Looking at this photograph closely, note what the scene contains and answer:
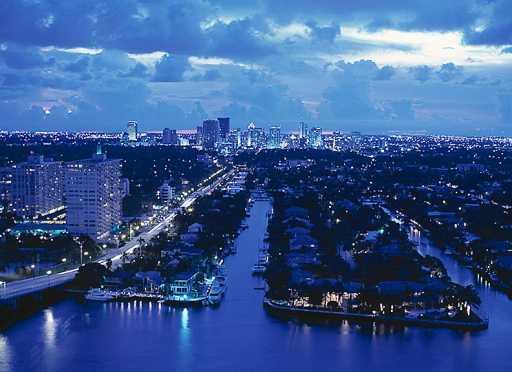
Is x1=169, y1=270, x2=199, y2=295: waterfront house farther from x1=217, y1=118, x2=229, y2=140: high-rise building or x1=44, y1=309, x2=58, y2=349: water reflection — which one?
x1=217, y1=118, x2=229, y2=140: high-rise building

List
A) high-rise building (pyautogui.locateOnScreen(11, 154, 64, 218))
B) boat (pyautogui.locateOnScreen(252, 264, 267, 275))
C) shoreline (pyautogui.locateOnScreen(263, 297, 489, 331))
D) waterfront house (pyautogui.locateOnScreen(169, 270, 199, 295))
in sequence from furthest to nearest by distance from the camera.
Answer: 1. high-rise building (pyautogui.locateOnScreen(11, 154, 64, 218))
2. boat (pyautogui.locateOnScreen(252, 264, 267, 275))
3. waterfront house (pyautogui.locateOnScreen(169, 270, 199, 295))
4. shoreline (pyautogui.locateOnScreen(263, 297, 489, 331))

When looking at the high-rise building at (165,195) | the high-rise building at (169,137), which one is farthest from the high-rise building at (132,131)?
the high-rise building at (165,195)

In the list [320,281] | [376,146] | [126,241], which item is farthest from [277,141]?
[320,281]

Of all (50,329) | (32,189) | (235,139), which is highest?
(235,139)

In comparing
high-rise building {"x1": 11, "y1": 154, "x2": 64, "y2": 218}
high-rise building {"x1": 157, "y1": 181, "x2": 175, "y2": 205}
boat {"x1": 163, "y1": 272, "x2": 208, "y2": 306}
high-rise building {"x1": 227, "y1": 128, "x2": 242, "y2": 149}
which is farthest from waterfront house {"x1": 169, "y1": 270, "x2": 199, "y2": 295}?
high-rise building {"x1": 227, "y1": 128, "x2": 242, "y2": 149}

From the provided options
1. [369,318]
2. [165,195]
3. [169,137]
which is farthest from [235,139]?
[369,318]

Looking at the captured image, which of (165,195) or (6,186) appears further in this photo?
(165,195)

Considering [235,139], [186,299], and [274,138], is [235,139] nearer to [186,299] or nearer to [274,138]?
[274,138]
